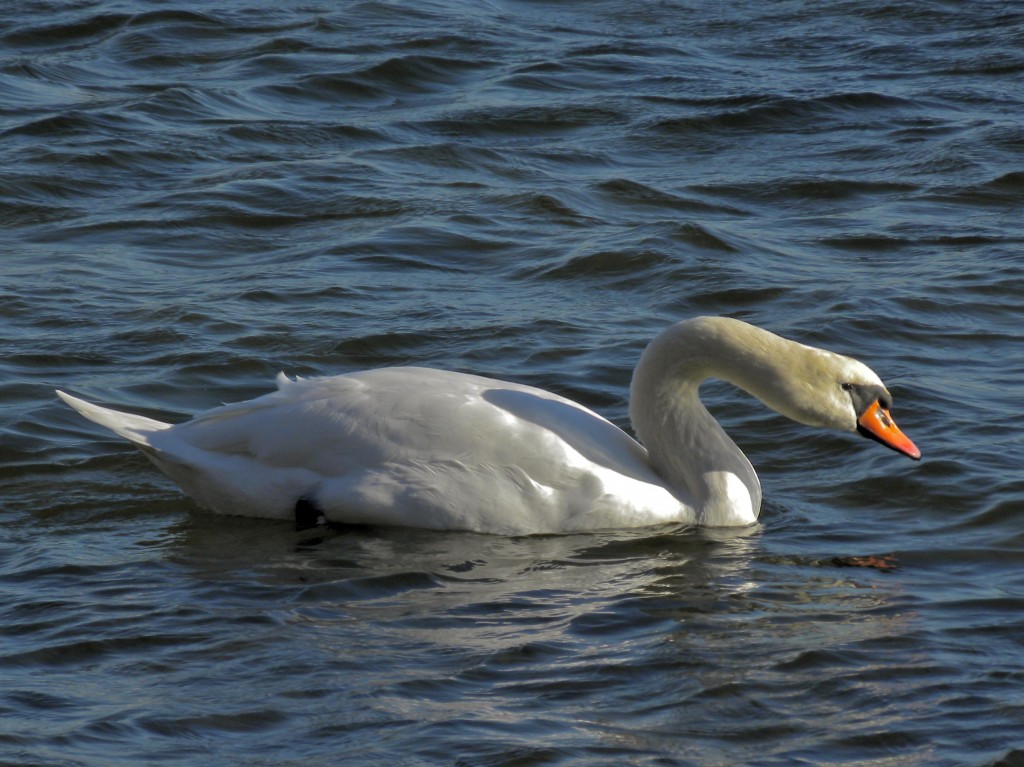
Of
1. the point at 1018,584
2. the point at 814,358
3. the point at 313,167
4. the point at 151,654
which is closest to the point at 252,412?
the point at 151,654

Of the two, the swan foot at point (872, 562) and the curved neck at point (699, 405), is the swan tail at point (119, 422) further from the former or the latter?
the swan foot at point (872, 562)

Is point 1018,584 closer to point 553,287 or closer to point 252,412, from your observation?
point 252,412

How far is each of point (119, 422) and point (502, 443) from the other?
1.50 metres

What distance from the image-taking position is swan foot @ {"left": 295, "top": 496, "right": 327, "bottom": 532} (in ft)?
22.8

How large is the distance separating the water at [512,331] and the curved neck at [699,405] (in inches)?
7.1

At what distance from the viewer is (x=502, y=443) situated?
22.4 ft

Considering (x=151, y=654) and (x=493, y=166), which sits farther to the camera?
(x=493, y=166)

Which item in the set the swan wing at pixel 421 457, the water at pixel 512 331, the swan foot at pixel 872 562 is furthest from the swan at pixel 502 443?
the swan foot at pixel 872 562

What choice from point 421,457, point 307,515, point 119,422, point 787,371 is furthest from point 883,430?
point 119,422

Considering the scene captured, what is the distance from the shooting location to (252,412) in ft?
23.5

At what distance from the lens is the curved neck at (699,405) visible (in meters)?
7.14

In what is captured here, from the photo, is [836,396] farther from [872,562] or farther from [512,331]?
[512,331]

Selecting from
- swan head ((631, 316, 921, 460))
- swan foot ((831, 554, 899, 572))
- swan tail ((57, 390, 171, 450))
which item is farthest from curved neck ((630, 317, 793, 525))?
swan tail ((57, 390, 171, 450))

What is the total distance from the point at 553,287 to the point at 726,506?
314 cm
